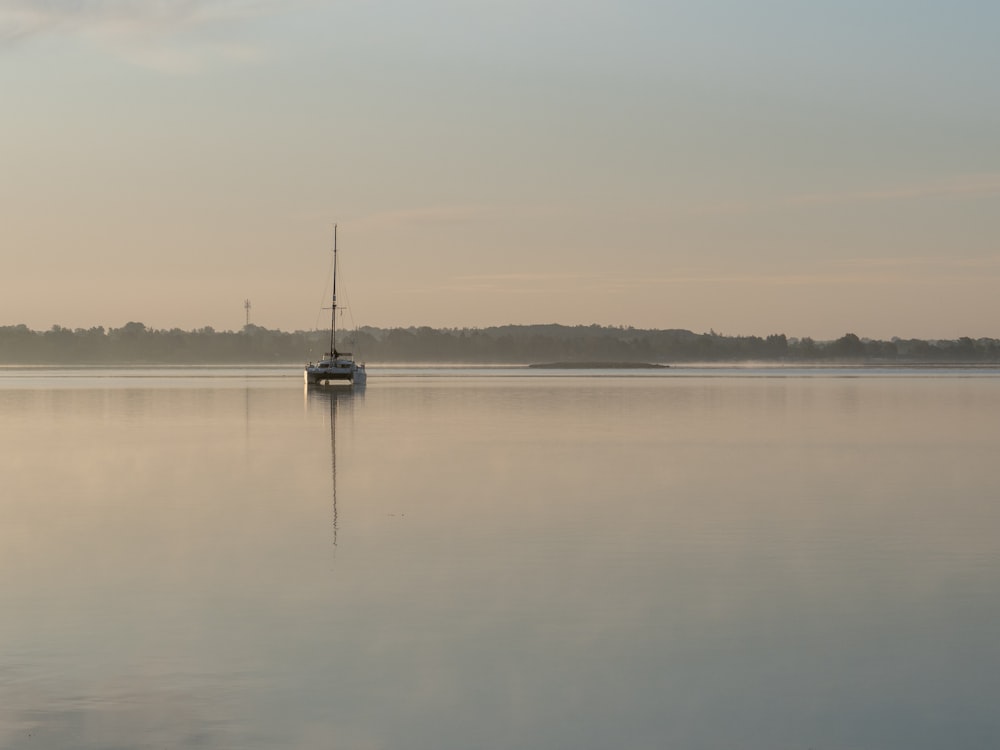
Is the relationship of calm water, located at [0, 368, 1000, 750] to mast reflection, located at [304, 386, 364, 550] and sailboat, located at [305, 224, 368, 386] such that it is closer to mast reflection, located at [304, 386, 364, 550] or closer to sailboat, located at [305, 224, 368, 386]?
mast reflection, located at [304, 386, 364, 550]

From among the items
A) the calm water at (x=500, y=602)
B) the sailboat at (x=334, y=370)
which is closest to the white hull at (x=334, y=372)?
the sailboat at (x=334, y=370)

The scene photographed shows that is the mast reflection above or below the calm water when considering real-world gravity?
below

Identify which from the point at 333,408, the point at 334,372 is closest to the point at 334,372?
the point at 334,372

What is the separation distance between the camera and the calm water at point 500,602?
553 inches

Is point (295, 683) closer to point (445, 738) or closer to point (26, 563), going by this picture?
point (445, 738)

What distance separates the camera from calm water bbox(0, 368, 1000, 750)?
14055mm

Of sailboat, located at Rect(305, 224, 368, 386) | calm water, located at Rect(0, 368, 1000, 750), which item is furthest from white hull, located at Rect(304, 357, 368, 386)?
calm water, located at Rect(0, 368, 1000, 750)

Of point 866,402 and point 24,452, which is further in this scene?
point 866,402

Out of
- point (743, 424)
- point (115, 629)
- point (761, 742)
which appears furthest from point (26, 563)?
point (743, 424)

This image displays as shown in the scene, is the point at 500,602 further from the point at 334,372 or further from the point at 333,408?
the point at 334,372

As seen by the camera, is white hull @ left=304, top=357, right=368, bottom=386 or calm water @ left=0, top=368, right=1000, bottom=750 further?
white hull @ left=304, top=357, right=368, bottom=386

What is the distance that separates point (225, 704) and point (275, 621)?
4443 mm

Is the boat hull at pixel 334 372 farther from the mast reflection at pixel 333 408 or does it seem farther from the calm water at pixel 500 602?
the calm water at pixel 500 602

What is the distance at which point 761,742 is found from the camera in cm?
1320
